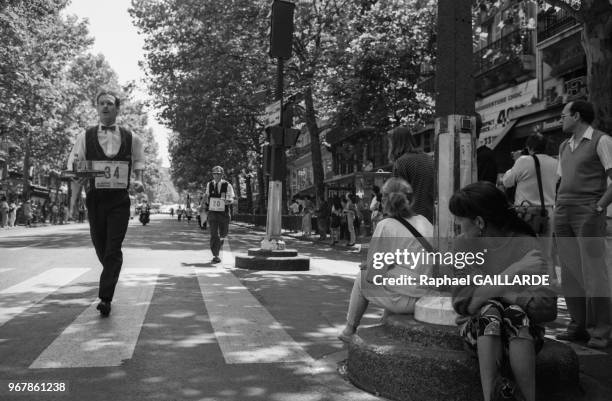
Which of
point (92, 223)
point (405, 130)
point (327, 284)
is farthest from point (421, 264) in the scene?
point (327, 284)

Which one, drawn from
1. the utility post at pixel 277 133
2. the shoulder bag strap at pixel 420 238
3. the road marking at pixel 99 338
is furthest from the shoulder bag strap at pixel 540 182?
the utility post at pixel 277 133

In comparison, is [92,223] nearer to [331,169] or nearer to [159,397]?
[159,397]

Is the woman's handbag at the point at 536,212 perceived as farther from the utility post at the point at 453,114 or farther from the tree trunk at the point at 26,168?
the tree trunk at the point at 26,168

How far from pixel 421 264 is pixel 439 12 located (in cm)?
165

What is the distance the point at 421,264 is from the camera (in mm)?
4145

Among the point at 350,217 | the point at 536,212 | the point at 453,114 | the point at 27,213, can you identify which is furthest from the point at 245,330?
the point at 27,213

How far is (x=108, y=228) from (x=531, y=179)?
12.9 feet

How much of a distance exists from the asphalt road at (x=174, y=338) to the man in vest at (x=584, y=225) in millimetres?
1826

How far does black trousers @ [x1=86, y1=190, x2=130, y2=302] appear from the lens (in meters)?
5.74

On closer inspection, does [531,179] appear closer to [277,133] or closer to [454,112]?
[454,112]

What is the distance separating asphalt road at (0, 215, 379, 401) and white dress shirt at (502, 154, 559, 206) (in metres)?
1.83

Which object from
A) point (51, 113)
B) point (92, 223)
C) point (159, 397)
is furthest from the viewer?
point (51, 113)

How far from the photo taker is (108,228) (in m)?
5.79

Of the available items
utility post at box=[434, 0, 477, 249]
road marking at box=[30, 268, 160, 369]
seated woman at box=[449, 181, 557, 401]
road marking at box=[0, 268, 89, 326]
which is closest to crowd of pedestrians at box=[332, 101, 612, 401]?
seated woman at box=[449, 181, 557, 401]
